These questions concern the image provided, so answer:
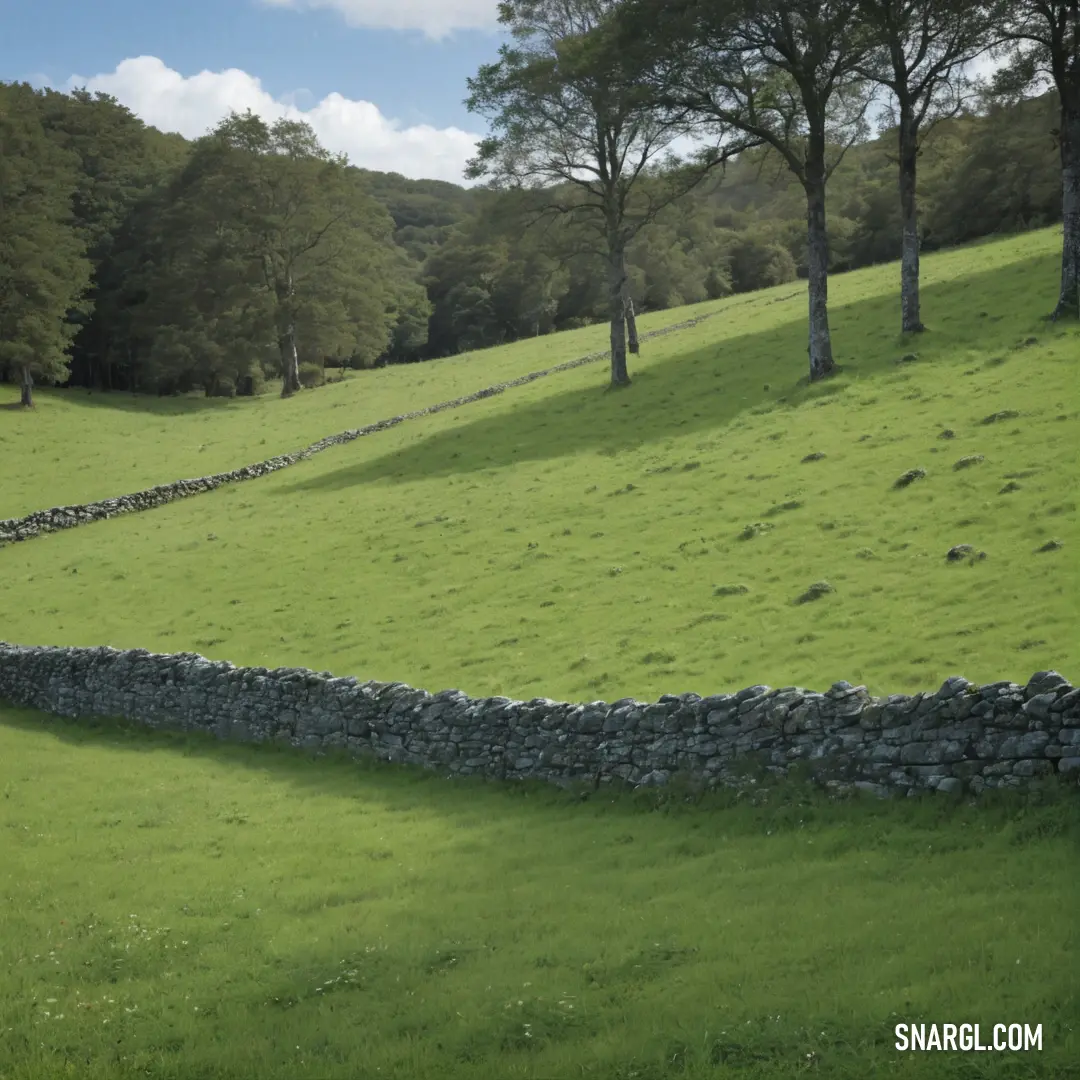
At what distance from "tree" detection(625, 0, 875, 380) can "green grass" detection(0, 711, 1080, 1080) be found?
75.9 ft

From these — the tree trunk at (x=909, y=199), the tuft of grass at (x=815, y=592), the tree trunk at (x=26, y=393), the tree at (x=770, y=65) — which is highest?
the tree at (x=770, y=65)

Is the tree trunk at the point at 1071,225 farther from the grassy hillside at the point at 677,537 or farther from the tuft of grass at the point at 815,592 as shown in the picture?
the tuft of grass at the point at 815,592

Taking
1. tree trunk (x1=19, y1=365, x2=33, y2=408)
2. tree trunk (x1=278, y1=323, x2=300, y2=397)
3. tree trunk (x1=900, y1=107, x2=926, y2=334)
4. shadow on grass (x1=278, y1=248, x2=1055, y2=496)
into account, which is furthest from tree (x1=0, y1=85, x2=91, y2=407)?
tree trunk (x1=900, y1=107, x2=926, y2=334)

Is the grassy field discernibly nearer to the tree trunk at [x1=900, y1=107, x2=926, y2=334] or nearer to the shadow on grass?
the shadow on grass

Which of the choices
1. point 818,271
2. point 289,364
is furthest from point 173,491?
point 289,364

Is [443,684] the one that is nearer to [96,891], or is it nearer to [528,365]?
[96,891]

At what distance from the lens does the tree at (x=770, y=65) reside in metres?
31.5

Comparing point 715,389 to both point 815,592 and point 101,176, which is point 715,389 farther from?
point 101,176

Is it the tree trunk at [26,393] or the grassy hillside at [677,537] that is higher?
the tree trunk at [26,393]

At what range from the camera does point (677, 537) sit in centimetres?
2497

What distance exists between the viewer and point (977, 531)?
1998 cm

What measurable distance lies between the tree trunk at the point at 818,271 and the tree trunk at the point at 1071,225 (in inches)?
244

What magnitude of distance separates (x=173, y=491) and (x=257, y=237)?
91.7 feet

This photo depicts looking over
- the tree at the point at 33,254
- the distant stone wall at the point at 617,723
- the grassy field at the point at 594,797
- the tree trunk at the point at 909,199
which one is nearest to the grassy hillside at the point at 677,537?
the grassy field at the point at 594,797
